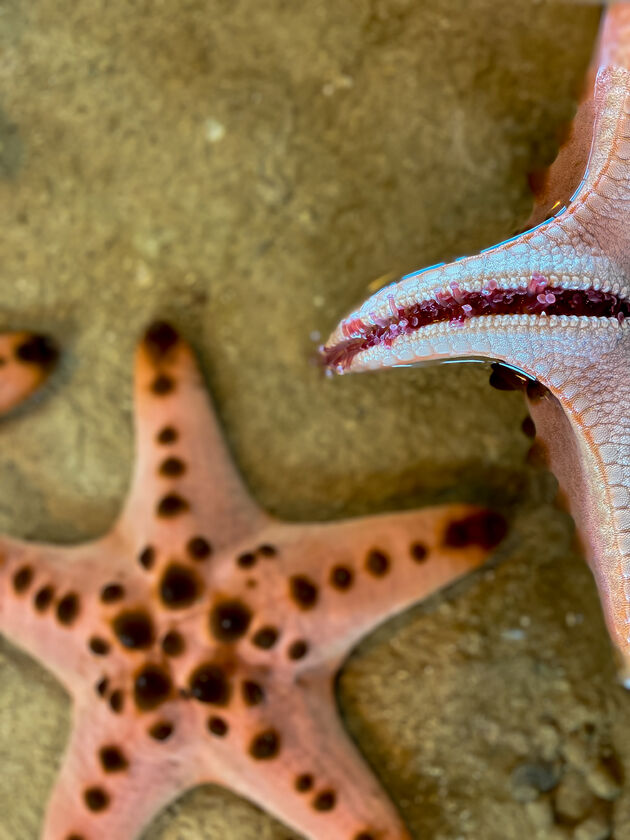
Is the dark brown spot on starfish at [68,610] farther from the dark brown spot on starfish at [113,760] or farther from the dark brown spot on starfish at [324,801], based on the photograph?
the dark brown spot on starfish at [324,801]

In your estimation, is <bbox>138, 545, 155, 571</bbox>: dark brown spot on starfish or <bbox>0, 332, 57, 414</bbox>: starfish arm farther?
<bbox>0, 332, 57, 414</bbox>: starfish arm

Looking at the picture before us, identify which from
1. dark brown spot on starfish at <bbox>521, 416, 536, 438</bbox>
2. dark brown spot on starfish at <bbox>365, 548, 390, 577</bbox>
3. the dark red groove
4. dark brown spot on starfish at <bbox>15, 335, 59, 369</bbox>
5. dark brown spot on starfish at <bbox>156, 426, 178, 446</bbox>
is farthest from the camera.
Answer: dark brown spot on starfish at <bbox>15, 335, 59, 369</bbox>

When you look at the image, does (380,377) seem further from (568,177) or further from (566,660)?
(566,660)

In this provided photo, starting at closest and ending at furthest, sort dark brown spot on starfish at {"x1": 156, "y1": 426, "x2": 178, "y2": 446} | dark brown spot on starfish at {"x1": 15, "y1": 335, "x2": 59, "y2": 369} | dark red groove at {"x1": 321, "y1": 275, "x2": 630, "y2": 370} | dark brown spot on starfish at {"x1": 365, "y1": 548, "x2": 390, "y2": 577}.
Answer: dark red groove at {"x1": 321, "y1": 275, "x2": 630, "y2": 370}
dark brown spot on starfish at {"x1": 365, "y1": 548, "x2": 390, "y2": 577}
dark brown spot on starfish at {"x1": 156, "y1": 426, "x2": 178, "y2": 446}
dark brown spot on starfish at {"x1": 15, "y1": 335, "x2": 59, "y2": 369}

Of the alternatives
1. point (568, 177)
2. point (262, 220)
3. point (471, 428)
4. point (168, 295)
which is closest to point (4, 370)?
point (168, 295)

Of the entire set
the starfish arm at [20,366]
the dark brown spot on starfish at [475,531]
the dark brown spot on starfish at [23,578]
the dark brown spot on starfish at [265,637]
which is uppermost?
the starfish arm at [20,366]

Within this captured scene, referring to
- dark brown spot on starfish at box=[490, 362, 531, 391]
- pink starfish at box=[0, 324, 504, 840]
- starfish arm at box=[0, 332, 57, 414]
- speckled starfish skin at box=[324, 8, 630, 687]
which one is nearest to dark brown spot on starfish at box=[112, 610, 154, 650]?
pink starfish at box=[0, 324, 504, 840]

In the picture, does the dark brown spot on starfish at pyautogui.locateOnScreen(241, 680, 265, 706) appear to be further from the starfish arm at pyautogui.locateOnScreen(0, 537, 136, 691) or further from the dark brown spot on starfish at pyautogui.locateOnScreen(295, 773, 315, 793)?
the starfish arm at pyautogui.locateOnScreen(0, 537, 136, 691)

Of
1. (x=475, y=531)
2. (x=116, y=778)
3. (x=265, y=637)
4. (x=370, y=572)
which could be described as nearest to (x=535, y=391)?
(x=475, y=531)

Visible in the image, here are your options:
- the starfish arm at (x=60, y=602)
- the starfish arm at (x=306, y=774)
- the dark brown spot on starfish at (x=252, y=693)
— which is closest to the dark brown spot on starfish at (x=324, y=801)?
the starfish arm at (x=306, y=774)
